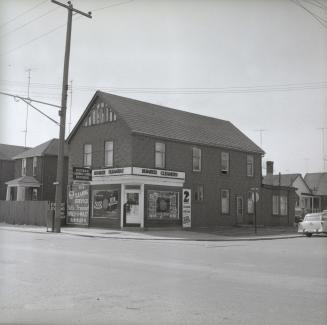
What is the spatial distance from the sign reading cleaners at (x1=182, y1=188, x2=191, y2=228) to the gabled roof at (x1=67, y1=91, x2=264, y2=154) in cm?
364

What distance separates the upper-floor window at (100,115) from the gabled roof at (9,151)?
70.6ft

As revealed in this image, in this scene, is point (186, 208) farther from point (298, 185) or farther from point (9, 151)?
point (298, 185)

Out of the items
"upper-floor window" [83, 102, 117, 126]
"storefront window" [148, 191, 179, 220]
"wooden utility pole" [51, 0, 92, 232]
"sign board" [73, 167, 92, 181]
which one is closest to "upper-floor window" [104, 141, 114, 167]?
"upper-floor window" [83, 102, 117, 126]

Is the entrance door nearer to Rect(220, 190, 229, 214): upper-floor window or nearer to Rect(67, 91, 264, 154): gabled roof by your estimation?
Rect(67, 91, 264, 154): gabled roof

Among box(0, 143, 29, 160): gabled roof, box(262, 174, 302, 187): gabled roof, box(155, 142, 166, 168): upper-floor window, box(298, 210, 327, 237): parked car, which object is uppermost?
box(0, 143, 29, 160): gabled roof

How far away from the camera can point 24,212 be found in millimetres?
38062

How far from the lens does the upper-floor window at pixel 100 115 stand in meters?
34.4

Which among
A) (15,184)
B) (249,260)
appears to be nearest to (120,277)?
(249,260)

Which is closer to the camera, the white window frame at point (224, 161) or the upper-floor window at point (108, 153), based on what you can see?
the upper-floor window at point (108, 153)

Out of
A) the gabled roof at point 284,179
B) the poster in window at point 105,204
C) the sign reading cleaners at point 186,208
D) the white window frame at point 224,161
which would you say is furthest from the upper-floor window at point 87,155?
the gabled roof at point 284,179

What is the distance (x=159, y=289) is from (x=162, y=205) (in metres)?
23.2

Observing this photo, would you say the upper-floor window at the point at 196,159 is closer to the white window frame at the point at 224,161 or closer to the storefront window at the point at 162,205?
the white window frame at the point at 224,161

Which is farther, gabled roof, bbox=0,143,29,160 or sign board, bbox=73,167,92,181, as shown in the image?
gabled roof, bbox=0,143,29,160

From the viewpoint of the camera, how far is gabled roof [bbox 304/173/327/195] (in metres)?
73.2
